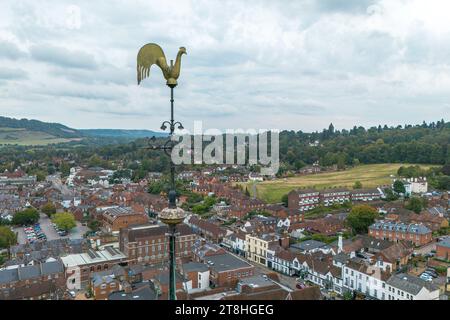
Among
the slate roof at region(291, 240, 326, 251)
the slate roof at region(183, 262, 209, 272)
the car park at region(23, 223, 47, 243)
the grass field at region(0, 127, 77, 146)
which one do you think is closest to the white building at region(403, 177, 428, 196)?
the slate roof at region(291, 240, 326, 251)

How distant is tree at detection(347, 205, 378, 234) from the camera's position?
29953 millimetres

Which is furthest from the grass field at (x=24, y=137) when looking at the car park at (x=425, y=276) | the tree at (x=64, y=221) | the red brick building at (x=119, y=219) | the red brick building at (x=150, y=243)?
the car park at (x=425, y=276)

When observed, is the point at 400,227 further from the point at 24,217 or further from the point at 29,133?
the point at 29,133

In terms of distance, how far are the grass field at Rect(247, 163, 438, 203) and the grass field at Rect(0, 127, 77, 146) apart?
123989 mm

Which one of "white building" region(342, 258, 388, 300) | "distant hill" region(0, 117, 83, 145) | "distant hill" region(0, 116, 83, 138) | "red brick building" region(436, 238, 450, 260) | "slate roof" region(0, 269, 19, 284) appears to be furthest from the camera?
"distant hill" region(0, 116, 83, 138)

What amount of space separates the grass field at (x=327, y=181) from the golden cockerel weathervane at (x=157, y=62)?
40.5m

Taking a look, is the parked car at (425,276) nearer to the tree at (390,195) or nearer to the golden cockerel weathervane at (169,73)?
the golden cockerel weathervane at (169,73)

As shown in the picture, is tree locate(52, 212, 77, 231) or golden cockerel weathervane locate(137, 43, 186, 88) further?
tree locate(52, 212, 77, 231)

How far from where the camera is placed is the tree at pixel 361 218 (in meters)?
30.0

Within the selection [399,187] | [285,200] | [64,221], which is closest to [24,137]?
[64,221]

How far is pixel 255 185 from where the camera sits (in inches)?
1982

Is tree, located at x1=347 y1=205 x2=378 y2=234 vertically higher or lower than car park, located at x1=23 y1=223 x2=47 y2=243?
higher

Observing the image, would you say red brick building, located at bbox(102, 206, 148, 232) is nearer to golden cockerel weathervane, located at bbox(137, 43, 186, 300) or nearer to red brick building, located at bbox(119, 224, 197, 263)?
red brick building, located at bbox(119, 224, 197, 263)
